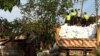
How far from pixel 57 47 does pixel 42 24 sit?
43.9 feet

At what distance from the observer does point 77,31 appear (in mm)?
21750

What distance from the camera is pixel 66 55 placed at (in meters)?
20.6

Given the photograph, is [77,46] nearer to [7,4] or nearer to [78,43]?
[78,43]

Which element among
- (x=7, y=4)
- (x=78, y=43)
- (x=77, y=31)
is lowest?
(x=78, y=43)

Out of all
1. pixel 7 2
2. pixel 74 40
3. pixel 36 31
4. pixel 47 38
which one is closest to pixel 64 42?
pixel 74 40

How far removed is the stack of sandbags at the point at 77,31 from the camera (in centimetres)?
2158

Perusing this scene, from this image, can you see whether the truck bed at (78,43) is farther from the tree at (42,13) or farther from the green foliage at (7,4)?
the tree at (42,13)

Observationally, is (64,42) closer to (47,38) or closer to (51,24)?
(47,38)

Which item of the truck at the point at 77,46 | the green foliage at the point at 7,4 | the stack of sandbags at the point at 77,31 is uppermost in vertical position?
the green foliage at the point at 7,4

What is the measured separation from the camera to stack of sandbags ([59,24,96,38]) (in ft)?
70.8

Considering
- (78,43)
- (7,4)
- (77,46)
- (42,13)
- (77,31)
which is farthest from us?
(42,13)

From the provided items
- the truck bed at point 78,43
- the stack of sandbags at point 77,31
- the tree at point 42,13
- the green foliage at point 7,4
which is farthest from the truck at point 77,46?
the tree at point 42,13

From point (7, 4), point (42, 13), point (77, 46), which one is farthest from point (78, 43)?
point (42, 13)

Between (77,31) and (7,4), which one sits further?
(7,4)
